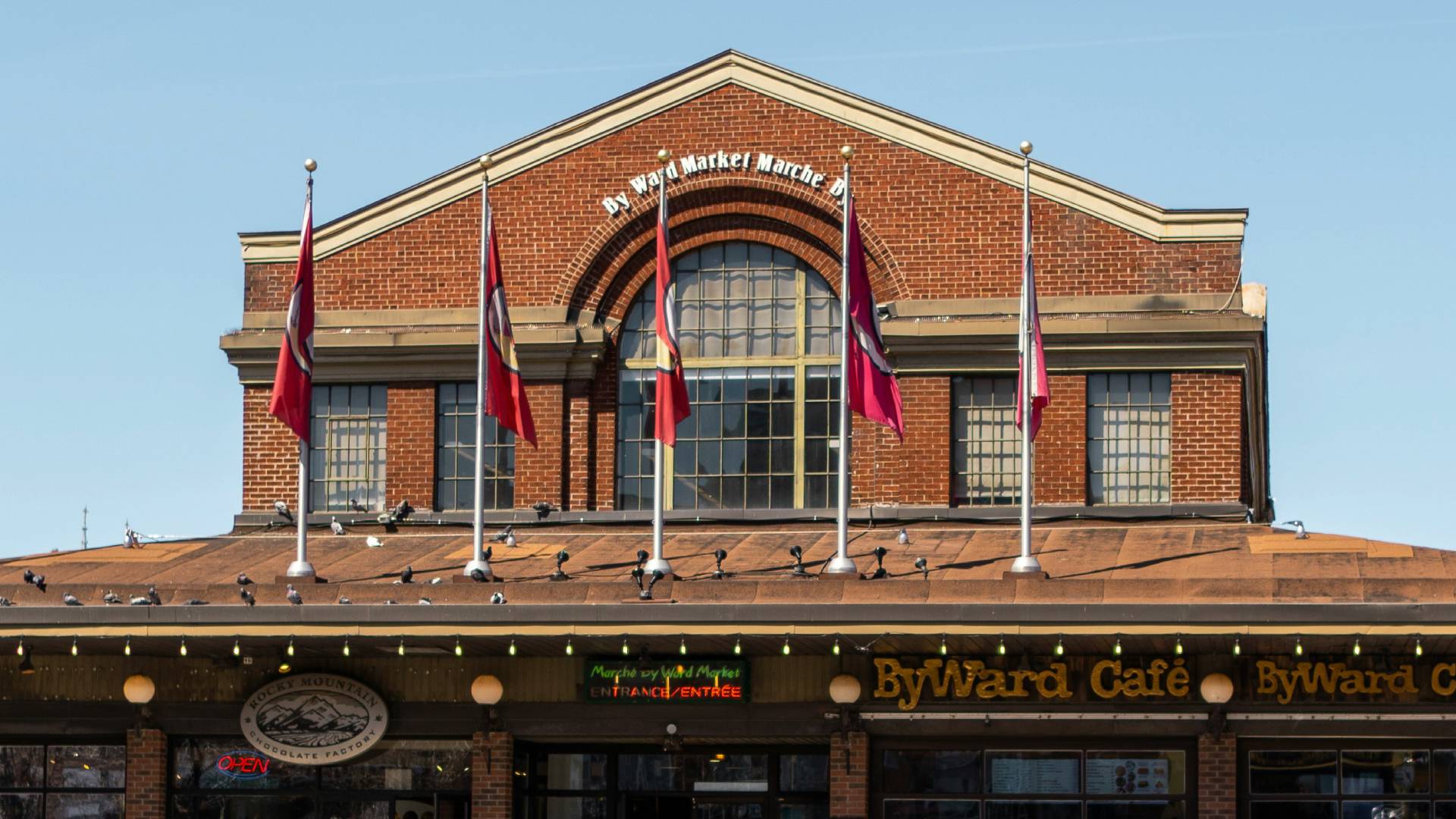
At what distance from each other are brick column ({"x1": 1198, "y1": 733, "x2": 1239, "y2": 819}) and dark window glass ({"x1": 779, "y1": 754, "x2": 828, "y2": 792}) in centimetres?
508

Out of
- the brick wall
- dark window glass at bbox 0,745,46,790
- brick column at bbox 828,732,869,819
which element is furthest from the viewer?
the brick wall

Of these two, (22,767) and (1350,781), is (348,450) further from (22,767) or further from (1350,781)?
(1350,781)

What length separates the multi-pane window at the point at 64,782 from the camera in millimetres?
31875

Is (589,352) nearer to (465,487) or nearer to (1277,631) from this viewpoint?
(465,487)

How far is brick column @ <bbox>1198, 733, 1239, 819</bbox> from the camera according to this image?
28.9 meters

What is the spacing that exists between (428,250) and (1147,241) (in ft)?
35.5

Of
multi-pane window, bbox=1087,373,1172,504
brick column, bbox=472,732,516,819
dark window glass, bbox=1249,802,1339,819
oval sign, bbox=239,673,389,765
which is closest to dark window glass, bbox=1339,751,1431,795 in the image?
dark window glass, bbox=1249,802,1339,819

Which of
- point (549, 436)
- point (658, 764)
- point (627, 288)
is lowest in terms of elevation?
point (658, 764)

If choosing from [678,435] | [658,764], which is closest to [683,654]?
[658,764]

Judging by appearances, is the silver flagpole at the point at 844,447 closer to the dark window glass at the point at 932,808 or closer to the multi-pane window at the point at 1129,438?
the dark window glass at the point at 932,808

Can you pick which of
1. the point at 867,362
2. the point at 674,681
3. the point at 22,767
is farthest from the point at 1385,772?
the point at 22,767

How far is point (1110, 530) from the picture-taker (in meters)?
33.3

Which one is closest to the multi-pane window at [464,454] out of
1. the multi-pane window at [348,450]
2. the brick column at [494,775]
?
the multi-pane window at [348,450]

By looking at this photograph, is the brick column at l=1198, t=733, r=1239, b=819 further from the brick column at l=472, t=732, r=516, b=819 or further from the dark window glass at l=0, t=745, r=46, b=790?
the dark window glass at l=0, t=745, r=46, b=790
